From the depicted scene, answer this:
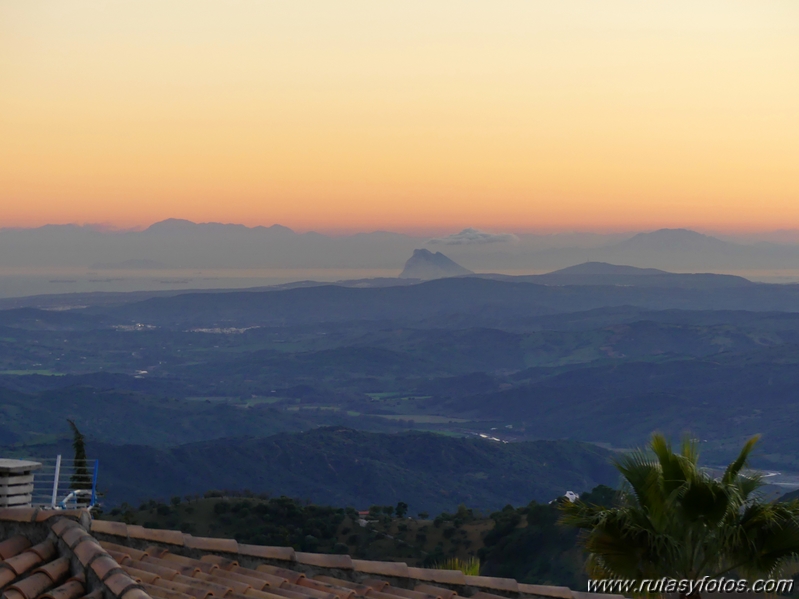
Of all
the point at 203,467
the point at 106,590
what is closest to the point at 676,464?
the point at 106,590

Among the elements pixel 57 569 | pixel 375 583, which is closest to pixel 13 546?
pixel 57 569

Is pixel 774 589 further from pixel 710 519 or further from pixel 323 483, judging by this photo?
pixel 323 483

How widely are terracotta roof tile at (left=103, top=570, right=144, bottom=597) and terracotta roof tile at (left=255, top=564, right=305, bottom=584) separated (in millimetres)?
4271

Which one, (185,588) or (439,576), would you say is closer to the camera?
(185,588)

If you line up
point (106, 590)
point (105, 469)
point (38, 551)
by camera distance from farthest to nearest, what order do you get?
point (105, 469) < point (38, 551) < point (106, 590)

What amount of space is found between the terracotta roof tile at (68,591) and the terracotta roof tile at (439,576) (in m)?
6.03

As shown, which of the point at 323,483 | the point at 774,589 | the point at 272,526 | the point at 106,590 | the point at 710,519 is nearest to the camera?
the point at 106,590

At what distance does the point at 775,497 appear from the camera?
15109mm

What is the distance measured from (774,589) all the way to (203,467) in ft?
626

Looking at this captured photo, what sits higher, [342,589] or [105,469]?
[342,589]

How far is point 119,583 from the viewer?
11.5m

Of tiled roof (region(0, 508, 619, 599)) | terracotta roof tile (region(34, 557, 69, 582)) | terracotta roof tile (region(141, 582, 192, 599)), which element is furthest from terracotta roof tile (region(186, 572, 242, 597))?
terracotta roof tile (region(34, 557, 69, 582))

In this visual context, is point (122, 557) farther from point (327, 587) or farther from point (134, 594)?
point (134, 594)

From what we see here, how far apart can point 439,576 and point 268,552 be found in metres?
2.86
